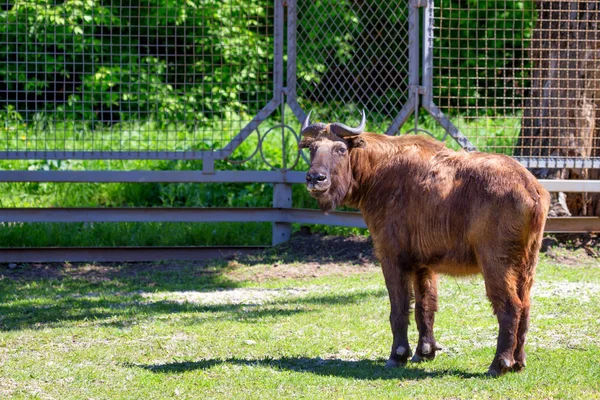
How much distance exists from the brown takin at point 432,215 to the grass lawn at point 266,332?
0.40 meters

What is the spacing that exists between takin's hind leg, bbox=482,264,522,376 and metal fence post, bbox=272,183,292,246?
19.9ft

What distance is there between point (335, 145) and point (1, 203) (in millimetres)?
7657

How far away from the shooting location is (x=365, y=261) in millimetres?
11250

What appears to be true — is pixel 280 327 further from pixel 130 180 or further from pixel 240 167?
pixel 240 167

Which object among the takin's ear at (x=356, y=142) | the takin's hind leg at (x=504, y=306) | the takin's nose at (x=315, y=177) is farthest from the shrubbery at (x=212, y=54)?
the takin's hind leg at (x=504, y=306)

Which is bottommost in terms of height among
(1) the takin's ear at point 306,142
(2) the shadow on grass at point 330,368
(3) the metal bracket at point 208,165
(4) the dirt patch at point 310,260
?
(2) the shadow on grass at point 330,368

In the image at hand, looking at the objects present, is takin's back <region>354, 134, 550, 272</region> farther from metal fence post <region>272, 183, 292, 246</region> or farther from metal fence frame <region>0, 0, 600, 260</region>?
metal fence post <region>272, 183, 292, 246</region>

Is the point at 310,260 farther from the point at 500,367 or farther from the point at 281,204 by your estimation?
the point at 500,367

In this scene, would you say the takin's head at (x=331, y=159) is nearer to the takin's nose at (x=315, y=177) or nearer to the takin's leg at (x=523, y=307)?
the takin's nose at (x=315, y=177)

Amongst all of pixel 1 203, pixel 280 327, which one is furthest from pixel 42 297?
pixel 1 203

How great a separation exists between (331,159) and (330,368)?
1595 millimetres

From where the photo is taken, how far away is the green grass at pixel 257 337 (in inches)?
245

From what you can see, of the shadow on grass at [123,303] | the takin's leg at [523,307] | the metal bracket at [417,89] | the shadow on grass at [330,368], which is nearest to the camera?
the takin's leg at [523,307]

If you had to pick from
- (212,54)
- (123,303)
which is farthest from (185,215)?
(123,303)
